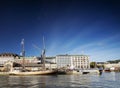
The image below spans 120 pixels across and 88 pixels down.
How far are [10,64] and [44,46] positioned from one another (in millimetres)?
48382

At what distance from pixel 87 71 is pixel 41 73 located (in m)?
42.2

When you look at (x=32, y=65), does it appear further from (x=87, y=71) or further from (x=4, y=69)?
(x=87, y=71)

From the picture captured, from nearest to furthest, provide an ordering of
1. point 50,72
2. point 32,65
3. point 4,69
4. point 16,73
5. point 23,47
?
1. point 50,72
2. point 16,73
3. point 23,47
4. point 4,69
5. point 32,65

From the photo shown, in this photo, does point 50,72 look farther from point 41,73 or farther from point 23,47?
point 23,47

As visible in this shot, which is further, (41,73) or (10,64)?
(10,64)

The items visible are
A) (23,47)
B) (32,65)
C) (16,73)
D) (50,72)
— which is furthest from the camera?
(32,65)

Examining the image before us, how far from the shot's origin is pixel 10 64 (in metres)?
184

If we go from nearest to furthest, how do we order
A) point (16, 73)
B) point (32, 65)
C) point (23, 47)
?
point (16, 73), point (23, 47), point (32, 65)

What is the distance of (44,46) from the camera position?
151 meters

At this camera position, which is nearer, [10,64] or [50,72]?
[50,72]

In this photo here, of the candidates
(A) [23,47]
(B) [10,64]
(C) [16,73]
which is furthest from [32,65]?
(C) [16,73]

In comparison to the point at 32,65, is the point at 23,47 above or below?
above

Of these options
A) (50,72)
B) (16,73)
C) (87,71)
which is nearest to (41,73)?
(50,72)

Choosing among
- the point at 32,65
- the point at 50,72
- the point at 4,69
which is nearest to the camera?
the point at 50,72
